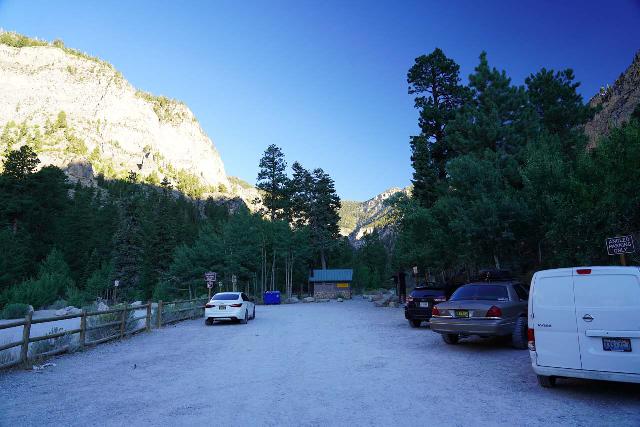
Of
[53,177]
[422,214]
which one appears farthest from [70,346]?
[53,177]

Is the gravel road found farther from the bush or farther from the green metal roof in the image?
the green metal roof

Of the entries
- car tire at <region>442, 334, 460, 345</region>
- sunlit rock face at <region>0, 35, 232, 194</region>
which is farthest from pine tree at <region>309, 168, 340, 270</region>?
sunlit rock face at <region>0, 35, 232, 194</region>

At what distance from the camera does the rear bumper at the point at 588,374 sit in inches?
209

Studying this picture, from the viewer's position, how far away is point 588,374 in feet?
18.4

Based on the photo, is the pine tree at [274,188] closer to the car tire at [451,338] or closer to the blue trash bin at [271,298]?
the blue trash bin at [271,298]

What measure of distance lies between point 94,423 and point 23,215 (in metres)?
68.1

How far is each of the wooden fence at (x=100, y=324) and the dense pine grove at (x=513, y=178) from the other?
15248 millimetres

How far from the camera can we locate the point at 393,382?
704 centimetres

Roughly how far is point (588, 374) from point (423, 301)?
414 inches

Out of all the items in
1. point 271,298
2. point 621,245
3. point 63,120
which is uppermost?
point 63,120

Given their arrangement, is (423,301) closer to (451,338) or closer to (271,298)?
(451,338)

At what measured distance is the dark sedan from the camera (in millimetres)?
15773

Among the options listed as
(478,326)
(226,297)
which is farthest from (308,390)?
(226,297)

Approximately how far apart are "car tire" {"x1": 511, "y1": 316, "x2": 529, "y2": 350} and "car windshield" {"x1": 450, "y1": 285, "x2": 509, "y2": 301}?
2.37ft
